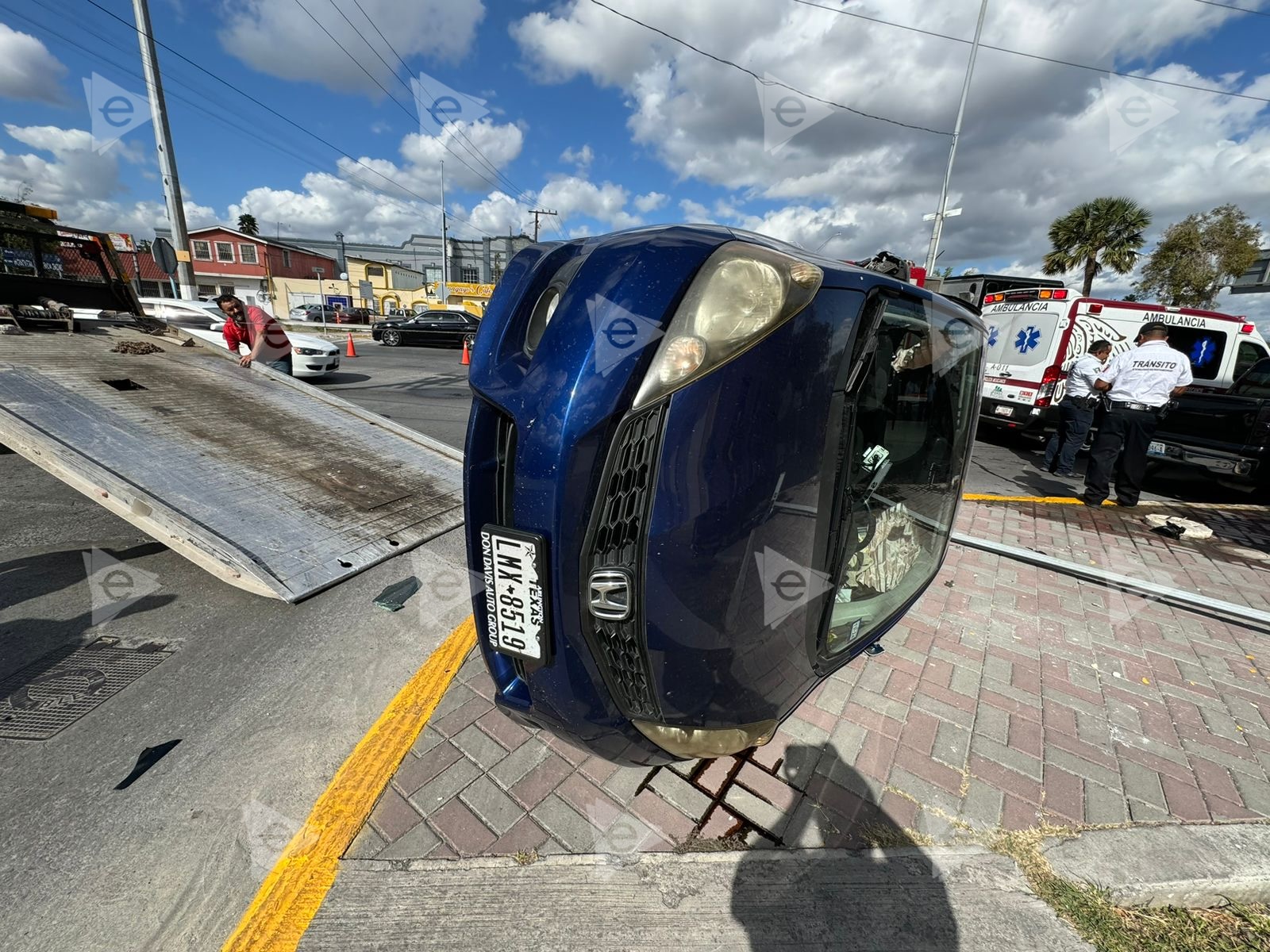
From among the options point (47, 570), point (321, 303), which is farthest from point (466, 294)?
point (47, 570)

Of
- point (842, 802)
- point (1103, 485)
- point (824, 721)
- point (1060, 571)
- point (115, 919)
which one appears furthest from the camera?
point (1103, 485)

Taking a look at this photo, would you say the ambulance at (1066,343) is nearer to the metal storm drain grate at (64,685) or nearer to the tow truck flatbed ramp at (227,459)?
the tow truck flatbed ramp at (227,459)

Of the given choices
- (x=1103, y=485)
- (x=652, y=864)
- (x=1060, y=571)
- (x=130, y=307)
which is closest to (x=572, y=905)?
(x=652, y=864)

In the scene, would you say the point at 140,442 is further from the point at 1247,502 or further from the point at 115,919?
the point at 1247,502

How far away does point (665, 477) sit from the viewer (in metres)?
1.12

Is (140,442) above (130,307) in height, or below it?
below

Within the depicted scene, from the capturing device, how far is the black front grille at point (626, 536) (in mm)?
1116

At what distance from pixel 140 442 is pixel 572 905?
361cm

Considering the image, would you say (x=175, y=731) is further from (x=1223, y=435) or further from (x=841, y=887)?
(x=1223, y=435)

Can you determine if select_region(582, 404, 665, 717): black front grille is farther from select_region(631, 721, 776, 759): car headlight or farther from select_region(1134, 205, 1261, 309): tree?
select_region(1134, 205, 1261, 309): tree

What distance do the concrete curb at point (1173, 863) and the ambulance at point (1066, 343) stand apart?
720 cm

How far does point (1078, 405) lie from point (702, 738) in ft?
24.0

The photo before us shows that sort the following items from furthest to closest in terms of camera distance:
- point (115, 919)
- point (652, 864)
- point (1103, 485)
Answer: point (1103, 485) < point (652, 864) < point (115, 919)

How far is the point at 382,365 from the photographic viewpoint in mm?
14273
